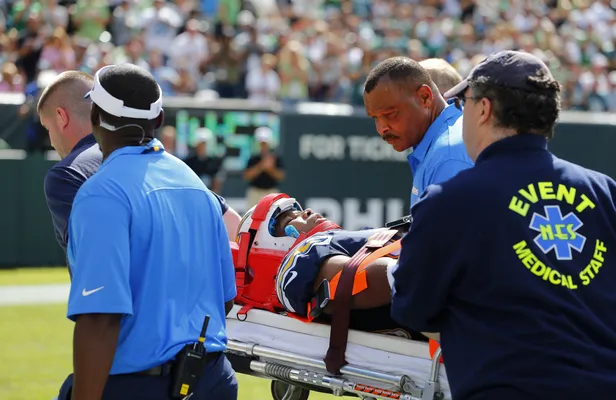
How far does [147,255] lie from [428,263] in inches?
35.9

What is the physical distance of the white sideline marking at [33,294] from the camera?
11125 millimetres

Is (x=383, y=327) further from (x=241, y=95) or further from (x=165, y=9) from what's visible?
(x=165, y=9)

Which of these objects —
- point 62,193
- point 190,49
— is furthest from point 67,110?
point 190,49

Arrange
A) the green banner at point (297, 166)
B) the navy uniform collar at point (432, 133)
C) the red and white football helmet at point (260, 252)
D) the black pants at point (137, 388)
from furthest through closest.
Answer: the green banner at point (297, 166), the red and white football helmet at point (260, 252), the navy uniform collar at point (432, 133), the black pants at point (137, 388)

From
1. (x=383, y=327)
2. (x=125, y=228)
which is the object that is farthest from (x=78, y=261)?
(x=383, y=327)

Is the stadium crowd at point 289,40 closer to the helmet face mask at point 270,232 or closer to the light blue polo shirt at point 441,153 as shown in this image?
the helmet face mask at point 270,232

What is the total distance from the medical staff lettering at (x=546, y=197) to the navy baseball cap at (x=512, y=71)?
31 centimetres

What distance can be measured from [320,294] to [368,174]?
35.2 feet

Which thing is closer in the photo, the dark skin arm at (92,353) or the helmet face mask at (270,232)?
the dark skin arm at (92,353)

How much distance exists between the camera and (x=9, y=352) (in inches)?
334

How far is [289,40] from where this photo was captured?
59.0 ft

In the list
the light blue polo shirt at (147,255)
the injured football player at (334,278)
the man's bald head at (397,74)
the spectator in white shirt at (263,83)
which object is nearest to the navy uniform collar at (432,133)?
the man's bald head at (397,74)

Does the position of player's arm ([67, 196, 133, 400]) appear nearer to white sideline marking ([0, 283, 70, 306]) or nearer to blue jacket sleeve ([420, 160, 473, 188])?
blue jacket sleeve ([420, 160, 473, 188])

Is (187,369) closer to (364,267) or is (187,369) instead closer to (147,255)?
(147,255)
